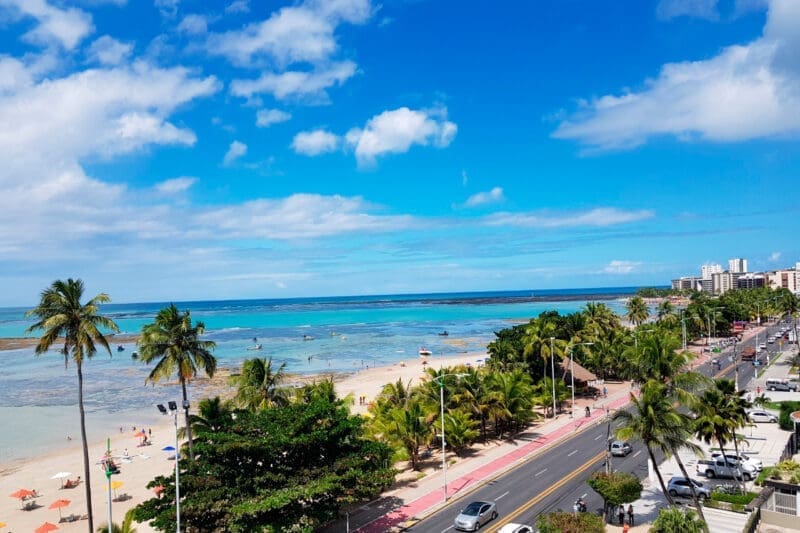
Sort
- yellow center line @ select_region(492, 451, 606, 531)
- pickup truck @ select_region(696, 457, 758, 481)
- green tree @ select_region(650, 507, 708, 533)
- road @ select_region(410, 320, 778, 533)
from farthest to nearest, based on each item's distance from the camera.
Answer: pickup truck @ select_region(696, 457, 758, 481)
road @ select_region(410, 320, 778, 533)
yellow center line @ select_region(492, 451, 606, 531)
green tree @ select_region(650, 507, 708, 533)

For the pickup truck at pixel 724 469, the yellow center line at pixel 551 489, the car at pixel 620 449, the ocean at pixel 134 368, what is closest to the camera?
the yellow center line at pixel 551 489

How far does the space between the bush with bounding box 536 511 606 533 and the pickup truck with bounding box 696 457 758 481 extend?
14.7m

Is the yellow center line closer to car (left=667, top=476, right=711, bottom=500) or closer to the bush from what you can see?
the bush

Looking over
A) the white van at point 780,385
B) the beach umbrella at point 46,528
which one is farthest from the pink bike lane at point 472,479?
the white van at point 780,385

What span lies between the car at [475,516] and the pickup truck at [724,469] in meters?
16.6

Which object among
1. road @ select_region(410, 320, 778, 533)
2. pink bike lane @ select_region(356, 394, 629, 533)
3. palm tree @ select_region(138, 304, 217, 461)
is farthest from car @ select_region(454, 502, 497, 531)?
palm tree @ select_region(138, 304, 217, 461)

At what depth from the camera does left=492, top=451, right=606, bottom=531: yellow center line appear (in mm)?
29531

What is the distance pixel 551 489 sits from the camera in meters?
33.8

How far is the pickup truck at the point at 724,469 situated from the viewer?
35.2 meters

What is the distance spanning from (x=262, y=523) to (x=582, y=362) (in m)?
55.3

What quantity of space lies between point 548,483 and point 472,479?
16.6 ft

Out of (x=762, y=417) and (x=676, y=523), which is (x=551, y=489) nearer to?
(x=676, y=523)

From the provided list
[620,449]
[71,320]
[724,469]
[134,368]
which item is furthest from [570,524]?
[134,368]

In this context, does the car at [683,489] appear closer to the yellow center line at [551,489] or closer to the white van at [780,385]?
the yellow center line at [551,489]
